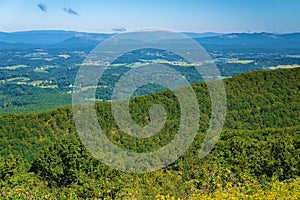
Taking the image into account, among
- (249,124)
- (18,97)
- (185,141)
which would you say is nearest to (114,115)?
(185,141)

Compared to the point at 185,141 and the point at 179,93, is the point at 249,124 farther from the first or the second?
the point at 185,141

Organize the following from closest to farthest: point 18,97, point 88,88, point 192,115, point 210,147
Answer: point 210,147 → point 192,115 → point 88,88 → point 18,97

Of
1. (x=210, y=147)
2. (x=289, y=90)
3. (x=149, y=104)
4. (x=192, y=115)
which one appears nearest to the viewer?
(x=210, y=147)

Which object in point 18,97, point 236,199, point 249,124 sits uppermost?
point 236,199

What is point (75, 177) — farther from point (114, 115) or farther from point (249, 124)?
point (249, 124)

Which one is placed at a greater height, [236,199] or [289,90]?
[236,199]

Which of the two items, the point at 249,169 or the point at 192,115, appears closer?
the point at 249,169

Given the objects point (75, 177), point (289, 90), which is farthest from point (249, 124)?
point (75, 177)
